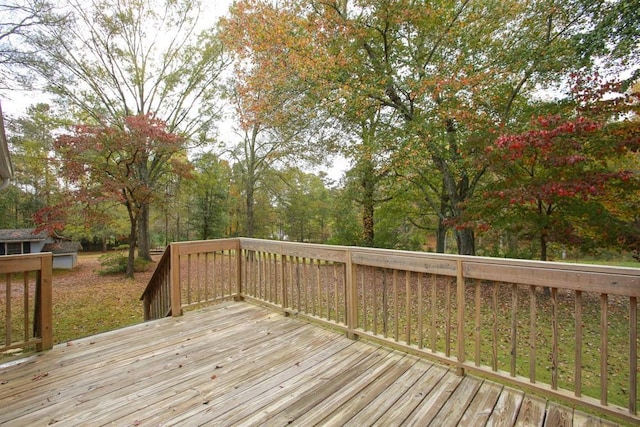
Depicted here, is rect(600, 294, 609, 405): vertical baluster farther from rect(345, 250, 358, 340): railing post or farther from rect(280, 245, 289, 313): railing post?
rect(280, 245, 289, 313): railing post

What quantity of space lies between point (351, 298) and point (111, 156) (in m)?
10.2

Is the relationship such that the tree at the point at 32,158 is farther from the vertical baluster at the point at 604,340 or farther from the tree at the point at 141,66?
the vertical baluster at the point at 604,340

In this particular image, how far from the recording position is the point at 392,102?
23.8 feet

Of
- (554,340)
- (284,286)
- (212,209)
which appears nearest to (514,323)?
(554,340)

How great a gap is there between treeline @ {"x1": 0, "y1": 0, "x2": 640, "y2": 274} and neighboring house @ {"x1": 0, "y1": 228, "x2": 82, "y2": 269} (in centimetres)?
387

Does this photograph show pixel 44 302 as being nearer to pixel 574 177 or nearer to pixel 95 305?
pixel 95 305

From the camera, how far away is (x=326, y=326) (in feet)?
11.3

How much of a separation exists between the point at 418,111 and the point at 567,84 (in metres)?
2.65

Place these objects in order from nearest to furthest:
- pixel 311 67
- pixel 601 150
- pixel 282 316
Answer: pixel 282 316
pixel 601 150
pixel 311 67

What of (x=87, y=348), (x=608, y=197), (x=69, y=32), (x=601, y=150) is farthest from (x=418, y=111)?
(x=69, y=32)

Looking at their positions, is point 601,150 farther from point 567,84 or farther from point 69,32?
point 69,32

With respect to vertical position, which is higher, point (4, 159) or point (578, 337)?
point (4, 159)

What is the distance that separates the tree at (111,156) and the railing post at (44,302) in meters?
7.09

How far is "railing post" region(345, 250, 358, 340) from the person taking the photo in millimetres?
3094
